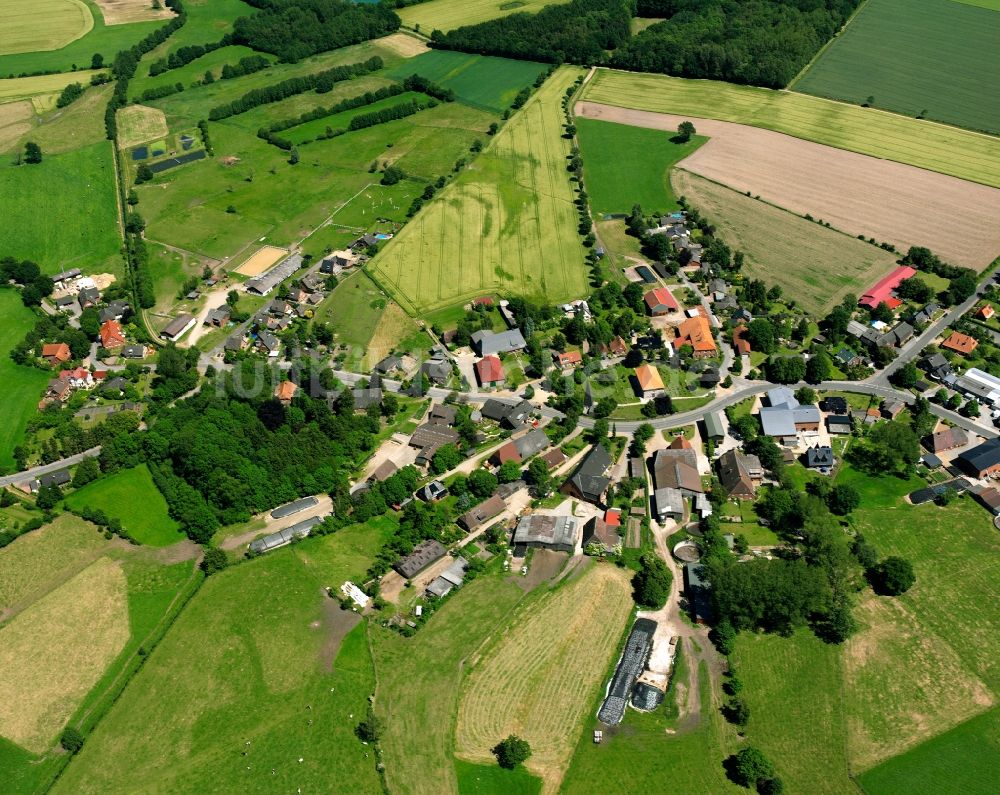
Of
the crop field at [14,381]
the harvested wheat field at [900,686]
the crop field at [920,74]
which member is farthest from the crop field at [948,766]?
the crop field at [920,74]

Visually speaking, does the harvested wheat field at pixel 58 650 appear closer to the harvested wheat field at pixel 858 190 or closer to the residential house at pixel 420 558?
the residential house at pixel 420 558

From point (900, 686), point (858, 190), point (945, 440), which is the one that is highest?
point (858, 190)

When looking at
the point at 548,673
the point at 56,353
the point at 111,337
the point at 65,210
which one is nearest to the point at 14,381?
the point at 56,353

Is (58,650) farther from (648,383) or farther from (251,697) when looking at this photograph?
(648,383)

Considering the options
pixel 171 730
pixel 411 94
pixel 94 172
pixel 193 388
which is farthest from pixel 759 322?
pixel 94 172

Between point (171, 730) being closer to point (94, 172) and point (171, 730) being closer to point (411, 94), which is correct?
point (94, 172)

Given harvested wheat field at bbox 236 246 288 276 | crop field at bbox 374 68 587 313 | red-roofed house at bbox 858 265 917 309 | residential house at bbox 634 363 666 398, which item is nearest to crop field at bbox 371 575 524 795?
residential house at bbox 634 363 666 398

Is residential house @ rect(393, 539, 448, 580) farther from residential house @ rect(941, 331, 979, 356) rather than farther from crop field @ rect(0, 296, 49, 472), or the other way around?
residential house @ rect(941, 331, 979, 356)
